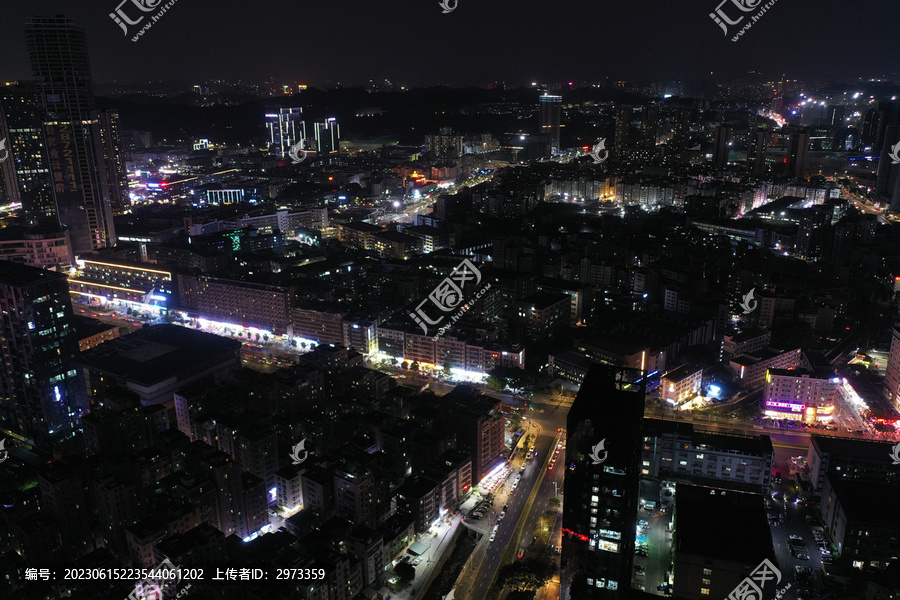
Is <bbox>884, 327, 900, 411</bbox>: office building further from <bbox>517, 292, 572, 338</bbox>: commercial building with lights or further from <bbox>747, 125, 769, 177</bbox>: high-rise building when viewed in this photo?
<bbox>747, 125, 769, 177</bbox>: high-rise building

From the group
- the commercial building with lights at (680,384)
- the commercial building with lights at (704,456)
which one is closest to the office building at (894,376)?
the commercial building with lights at (680,384)

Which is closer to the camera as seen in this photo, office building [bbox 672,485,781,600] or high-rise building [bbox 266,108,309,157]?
office building [bbox 672,485,781,600]

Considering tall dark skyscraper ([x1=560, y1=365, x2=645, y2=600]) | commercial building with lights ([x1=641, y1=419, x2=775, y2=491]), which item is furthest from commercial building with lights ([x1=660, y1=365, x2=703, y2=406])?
tall dark skyscraper ([x1=560, y1=365, x2=645, y2=600])

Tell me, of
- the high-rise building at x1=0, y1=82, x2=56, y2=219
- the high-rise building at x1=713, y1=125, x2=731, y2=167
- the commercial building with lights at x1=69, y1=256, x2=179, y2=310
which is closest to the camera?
the commercial building with lights at x1=69, y1=256, x2=179, y2=310

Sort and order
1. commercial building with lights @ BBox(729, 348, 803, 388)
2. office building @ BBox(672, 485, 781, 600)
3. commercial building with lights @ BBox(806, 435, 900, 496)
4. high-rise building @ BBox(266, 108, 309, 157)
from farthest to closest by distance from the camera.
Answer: high-rise building @ BBox(266, 108, 309, 157)
commercial building with lights @ BBox(729, 348, 803, 388)
commercial building with lights @ BBox(806, 435, 900, 496)
office building @ BBox(672, 485, 781, 600)

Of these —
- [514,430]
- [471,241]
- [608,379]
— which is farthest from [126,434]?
[471,241]

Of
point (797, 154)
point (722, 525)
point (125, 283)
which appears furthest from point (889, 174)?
point (125, 283)
